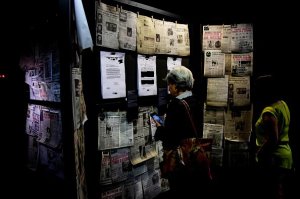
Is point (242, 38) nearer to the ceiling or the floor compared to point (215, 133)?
nearer to the ceiling

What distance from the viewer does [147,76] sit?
171 inches

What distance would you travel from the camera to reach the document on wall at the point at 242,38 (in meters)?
5.14

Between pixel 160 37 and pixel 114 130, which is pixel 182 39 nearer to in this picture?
pixel 160 37

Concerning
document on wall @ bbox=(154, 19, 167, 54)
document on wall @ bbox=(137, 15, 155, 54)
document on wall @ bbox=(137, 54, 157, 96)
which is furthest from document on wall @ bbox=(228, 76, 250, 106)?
document on wall @ bbox=(137, 15, 155, 54)

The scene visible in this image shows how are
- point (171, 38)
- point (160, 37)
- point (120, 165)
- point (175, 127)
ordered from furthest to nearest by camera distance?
point (171, 38), point (160, 37), point (120, 165), point (175, 127)

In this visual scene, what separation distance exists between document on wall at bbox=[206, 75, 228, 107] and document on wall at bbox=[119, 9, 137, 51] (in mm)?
1880

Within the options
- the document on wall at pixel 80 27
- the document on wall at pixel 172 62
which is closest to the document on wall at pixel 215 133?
the document on wall at pixel 172 62

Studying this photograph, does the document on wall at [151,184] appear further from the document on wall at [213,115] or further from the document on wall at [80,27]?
the document on wall at [80,27]

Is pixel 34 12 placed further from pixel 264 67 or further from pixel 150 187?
pixel 264 67

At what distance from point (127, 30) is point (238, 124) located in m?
2.67

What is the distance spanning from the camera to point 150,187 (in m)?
4.40

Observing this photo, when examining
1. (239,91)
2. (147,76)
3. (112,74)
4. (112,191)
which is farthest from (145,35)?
(112,191)

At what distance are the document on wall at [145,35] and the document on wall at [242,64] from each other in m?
1.65

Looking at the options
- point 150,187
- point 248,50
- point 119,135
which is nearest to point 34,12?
point 119,135
